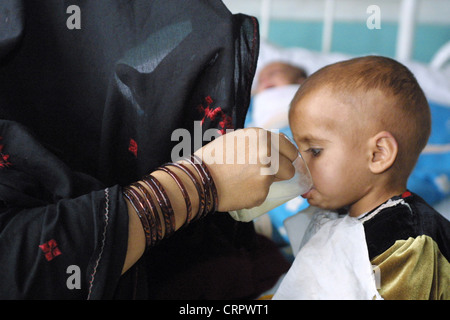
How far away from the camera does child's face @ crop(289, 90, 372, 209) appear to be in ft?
2.62

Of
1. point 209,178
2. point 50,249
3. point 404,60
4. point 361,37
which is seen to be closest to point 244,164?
point 209,178

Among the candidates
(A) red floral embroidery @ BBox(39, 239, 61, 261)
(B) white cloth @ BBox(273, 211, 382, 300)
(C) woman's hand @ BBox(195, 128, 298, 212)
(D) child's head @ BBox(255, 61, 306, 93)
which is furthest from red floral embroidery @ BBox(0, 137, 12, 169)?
(D) child's head @ BBox(255, 61, 306, 93)

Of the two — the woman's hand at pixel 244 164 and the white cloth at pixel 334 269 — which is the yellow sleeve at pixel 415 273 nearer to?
the white cloth at pixel 334 269

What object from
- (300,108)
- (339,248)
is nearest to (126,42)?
(300,108)

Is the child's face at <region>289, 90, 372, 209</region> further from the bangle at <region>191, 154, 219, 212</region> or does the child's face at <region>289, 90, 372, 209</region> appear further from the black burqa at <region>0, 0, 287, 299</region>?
the bangle at <region>191, 154, 219, 212</region>

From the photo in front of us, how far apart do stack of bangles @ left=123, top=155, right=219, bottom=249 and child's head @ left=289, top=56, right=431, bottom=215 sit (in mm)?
312

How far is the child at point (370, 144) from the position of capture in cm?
74

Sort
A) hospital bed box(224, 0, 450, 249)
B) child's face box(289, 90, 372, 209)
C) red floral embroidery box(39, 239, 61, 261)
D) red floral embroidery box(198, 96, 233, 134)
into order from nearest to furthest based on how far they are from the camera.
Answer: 1. red floral embroidery box(39, 239, 61, 261)
2. red floral embroidery box(198, 96, 233, 134)
3. child's face box(289, 90, 372, 209)
4. hospital bed box(224, 0, 450, 249)

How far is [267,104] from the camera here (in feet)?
6.25

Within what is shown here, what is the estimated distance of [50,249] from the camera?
0.49m

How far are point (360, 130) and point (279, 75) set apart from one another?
1418mm

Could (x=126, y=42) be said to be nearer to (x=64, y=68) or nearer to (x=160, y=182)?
(x=64, y=68)

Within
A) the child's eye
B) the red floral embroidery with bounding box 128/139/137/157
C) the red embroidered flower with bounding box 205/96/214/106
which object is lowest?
the child's eye

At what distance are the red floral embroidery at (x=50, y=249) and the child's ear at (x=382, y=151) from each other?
57cm
